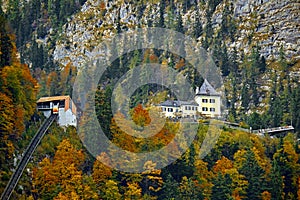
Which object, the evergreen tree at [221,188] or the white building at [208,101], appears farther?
the white building at [208,101]

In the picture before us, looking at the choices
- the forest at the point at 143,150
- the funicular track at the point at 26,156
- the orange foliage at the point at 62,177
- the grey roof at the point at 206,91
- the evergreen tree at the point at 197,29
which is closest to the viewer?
the funicular track at the point at 26,156

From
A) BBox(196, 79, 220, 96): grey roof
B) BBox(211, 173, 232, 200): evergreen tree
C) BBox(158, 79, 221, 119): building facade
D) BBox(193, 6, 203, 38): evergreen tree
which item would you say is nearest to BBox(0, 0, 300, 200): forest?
BBox(211, 173, 232, 200): evergreen tree

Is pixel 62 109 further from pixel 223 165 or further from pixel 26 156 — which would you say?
pixel 223 165

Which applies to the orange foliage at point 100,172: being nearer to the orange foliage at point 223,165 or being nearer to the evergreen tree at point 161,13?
the orange foliage at point 223,165

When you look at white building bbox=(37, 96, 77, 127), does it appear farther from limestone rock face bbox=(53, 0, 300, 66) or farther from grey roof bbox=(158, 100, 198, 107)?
limestone rock face bbox=(53, 0, 300, 66)

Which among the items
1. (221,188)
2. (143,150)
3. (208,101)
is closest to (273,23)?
(208,101)

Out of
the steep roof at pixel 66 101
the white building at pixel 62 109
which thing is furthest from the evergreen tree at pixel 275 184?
the steep roof at pixel 66 101
